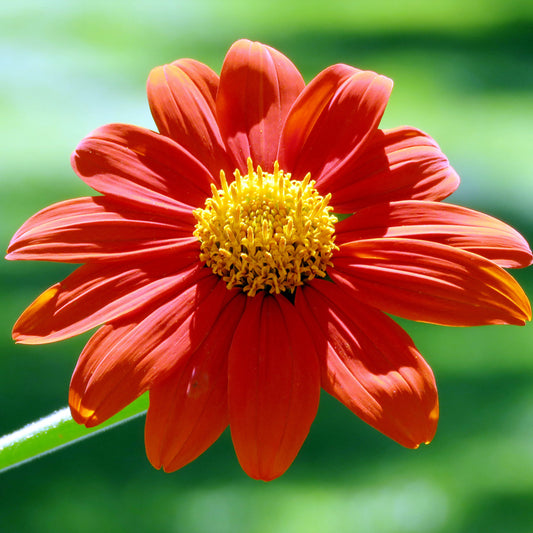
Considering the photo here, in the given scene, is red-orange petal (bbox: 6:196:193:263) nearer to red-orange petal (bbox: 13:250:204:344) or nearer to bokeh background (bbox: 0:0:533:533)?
red-orange petal (bbox: 13:250:204:344)

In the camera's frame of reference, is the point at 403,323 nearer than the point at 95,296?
No

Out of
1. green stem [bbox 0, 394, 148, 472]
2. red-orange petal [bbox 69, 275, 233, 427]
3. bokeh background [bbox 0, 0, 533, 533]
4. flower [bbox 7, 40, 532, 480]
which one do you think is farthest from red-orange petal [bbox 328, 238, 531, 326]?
bokeh background [bbox 0, 0, 533, 533]

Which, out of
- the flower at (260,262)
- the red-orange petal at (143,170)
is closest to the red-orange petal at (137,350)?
the flower at (260,262)

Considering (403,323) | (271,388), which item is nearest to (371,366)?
(271,388)

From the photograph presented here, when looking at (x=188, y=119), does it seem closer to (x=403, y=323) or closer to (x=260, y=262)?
(x=260, y=262)

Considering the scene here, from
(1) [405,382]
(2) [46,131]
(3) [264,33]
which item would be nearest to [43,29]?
(2) [46,131]

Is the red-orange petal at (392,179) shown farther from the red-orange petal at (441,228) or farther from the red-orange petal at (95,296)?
the red-orange petal at (95,296)
